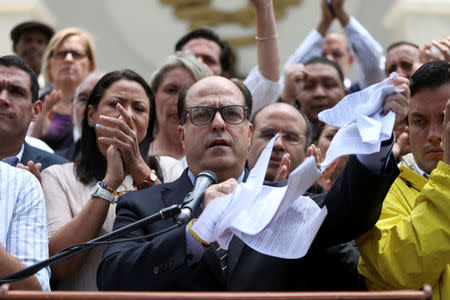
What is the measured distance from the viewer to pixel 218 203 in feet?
7.66

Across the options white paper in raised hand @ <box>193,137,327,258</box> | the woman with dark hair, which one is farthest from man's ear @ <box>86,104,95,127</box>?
white paper in raised hand @ <box>193,137,327,258</box>

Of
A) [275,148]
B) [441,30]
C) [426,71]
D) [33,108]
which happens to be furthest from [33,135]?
[441,30]

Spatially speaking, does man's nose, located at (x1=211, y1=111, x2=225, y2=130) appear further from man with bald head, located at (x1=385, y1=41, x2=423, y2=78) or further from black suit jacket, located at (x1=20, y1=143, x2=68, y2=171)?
man with bald head, located at (x1=385, y1=41, x2=423, y2=78)

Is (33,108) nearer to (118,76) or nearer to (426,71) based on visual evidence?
(118,76)

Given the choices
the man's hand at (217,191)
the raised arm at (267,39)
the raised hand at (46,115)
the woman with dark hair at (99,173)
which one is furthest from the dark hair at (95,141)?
the man's hand at (217,191)

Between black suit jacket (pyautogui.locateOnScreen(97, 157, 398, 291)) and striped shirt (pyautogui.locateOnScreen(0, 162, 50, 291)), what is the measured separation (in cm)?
31

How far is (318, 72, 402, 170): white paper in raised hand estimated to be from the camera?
2.33m

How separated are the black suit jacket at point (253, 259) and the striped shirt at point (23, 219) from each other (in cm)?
31

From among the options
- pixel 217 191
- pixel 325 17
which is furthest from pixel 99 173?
pixel 325 17

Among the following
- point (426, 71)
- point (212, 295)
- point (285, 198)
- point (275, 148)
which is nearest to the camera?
point (212, 295)

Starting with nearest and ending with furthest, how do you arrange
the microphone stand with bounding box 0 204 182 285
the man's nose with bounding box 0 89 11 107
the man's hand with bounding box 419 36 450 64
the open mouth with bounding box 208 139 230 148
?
the microphone stand with bounding box 0 204 182 285, the open mouth with bounding box 208 139 230 148, the man's nose with bounding box 0 89 11 107, the man's hand with bounding box 419 36 450 64

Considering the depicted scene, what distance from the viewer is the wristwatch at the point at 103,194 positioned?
10.5 ft

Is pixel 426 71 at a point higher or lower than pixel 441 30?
higher

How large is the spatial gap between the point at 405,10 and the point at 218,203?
7.34 m
